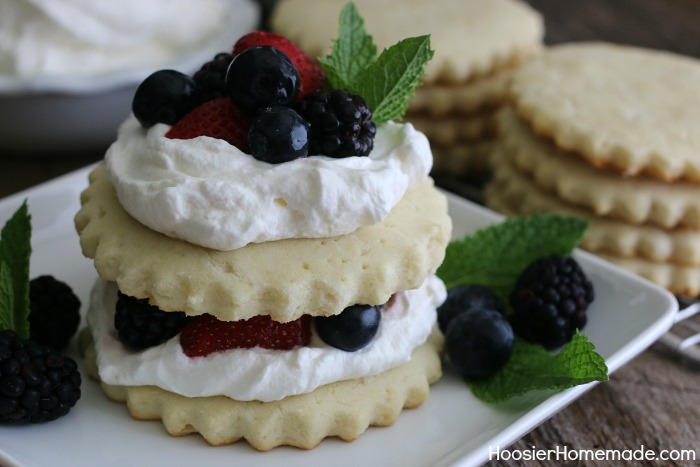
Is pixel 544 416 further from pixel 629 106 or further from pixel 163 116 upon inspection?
pixel 629 106

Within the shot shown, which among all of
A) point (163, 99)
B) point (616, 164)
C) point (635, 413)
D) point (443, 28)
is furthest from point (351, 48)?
point (443, 28)

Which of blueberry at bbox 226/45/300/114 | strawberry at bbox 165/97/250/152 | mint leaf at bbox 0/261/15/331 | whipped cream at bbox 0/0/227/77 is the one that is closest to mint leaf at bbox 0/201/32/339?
mint leaf at bbox 0/261/15/331

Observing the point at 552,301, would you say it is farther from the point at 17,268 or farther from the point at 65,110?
the point at 65,110

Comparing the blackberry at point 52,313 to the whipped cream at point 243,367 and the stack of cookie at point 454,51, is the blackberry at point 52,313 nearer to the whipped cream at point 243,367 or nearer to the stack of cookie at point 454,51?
the whipped cream at point 243,367

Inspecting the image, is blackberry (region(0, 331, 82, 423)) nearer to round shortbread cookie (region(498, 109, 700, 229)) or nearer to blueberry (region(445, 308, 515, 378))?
blueberry (region(445, 308, 515, 378))

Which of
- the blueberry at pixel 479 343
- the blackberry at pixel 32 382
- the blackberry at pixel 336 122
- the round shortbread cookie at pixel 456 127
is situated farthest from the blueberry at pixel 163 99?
the round shortbread cookie at pixel 456 127

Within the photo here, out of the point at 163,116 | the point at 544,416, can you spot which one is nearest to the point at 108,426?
the point at 163,116
